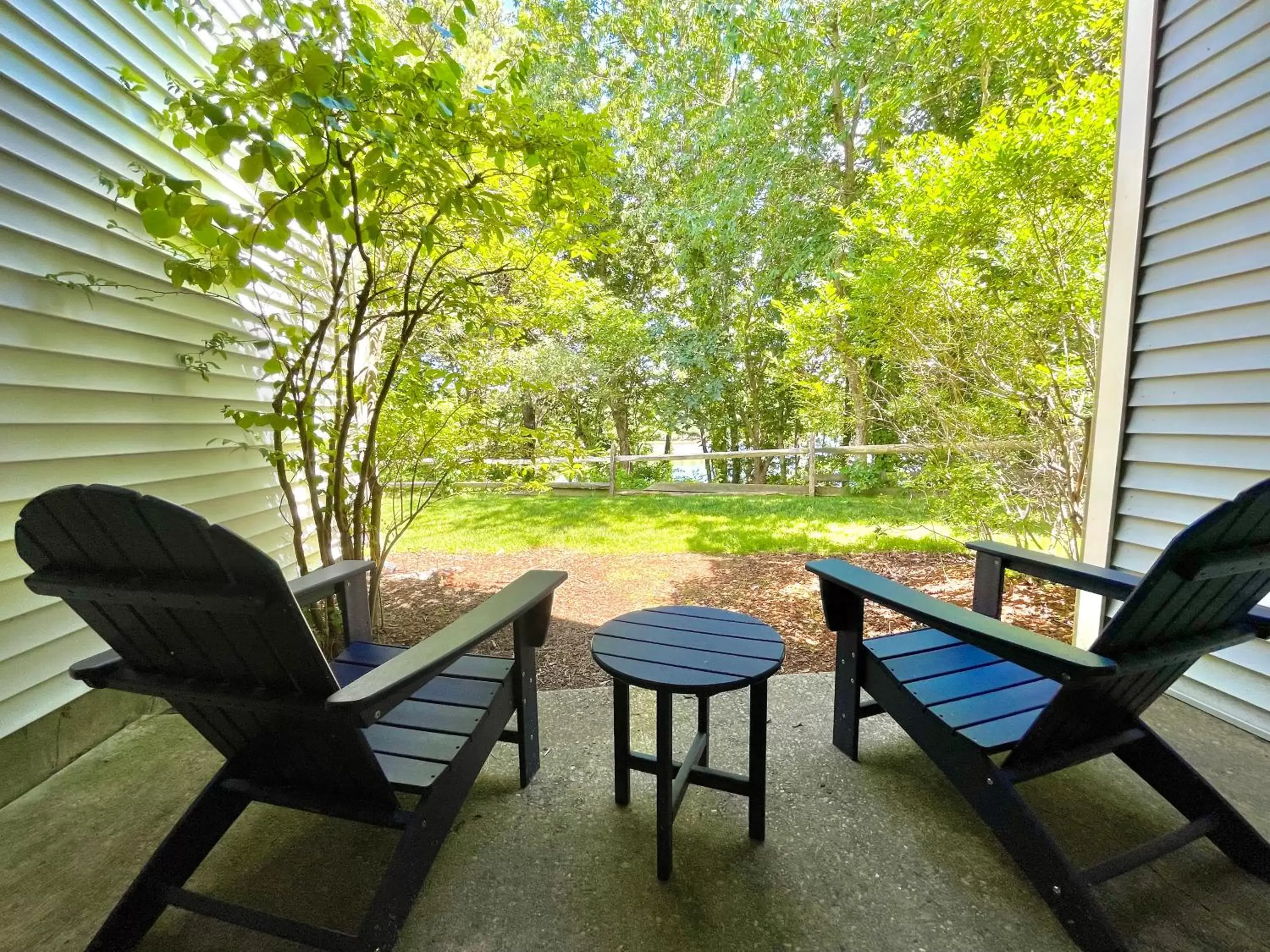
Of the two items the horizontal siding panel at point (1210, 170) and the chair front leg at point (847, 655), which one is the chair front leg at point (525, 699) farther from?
the horizontal siding panel at point (1210, 170)

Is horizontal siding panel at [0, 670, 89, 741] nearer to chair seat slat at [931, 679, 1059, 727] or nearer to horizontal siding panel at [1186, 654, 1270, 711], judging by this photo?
chair seat slat at [931, 679, 1059, 727]

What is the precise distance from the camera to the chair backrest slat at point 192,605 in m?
0.85

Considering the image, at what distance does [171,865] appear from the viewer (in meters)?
1.12

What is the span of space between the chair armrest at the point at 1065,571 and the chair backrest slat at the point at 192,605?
1.93 metres

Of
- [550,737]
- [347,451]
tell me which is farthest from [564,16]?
[550,737]

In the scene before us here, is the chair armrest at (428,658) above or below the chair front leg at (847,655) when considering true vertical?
above

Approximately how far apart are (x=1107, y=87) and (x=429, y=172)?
316cm

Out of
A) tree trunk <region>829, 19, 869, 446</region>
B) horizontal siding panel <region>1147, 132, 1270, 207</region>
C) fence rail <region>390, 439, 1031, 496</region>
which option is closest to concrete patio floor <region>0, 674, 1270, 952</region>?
horizontal siding panel <region>1147, 132, 1270, 207</region>

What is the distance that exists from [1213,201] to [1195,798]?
A: 1.93 meters

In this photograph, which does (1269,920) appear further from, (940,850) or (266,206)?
(266,206)

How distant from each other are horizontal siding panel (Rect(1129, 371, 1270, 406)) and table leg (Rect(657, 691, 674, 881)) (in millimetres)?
2164

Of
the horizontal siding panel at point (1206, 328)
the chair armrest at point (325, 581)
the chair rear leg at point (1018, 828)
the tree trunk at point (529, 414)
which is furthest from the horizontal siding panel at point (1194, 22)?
the tree trunk at point (529, 414)

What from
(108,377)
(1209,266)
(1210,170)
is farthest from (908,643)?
(108,377)

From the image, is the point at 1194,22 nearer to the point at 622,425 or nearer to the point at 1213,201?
the point at 1213,201
